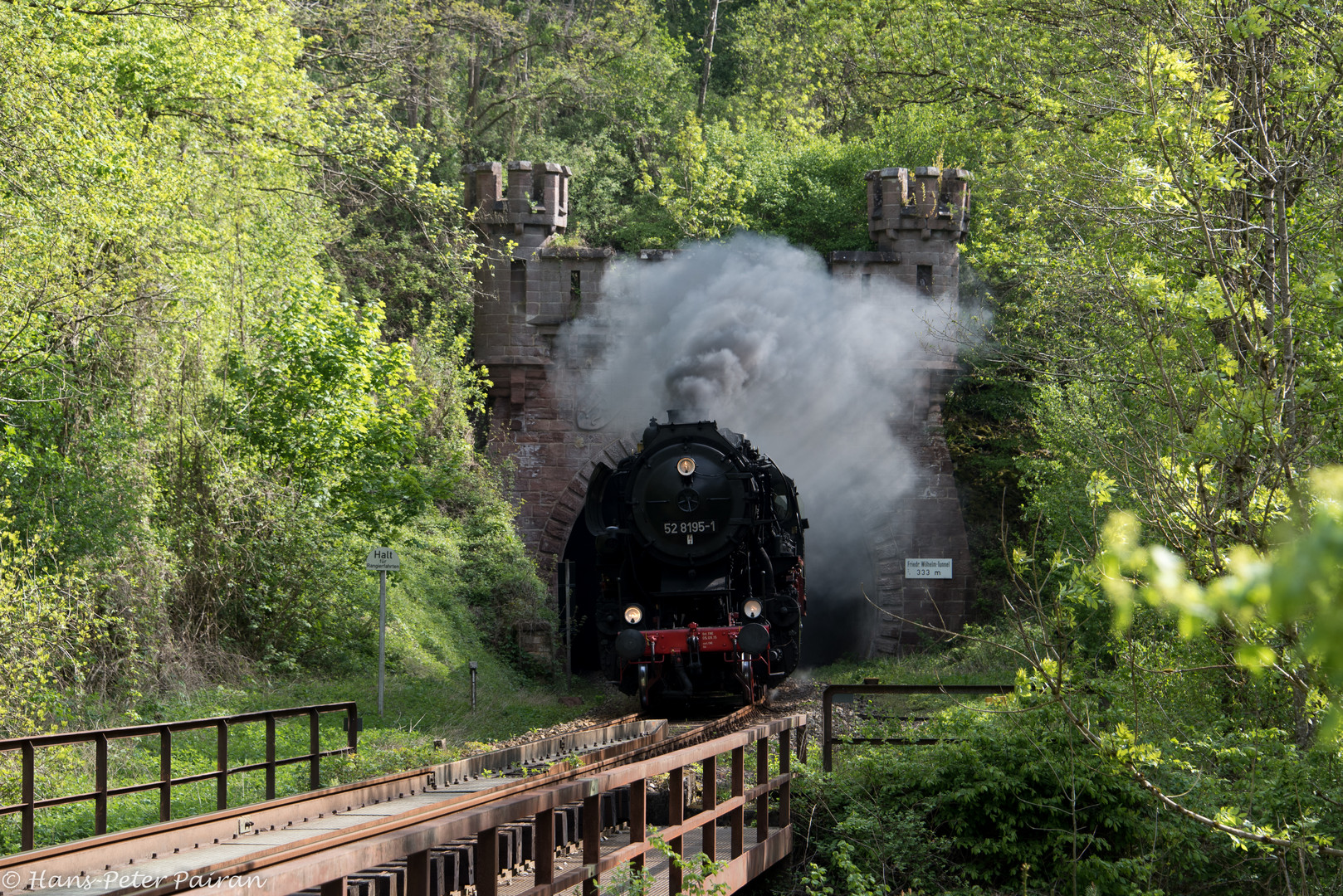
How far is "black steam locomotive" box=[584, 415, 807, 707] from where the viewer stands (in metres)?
14.3

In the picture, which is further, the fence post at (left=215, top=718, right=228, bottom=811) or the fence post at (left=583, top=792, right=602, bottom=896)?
the fence post at (left=215, top=718, right=228, bottom=811)

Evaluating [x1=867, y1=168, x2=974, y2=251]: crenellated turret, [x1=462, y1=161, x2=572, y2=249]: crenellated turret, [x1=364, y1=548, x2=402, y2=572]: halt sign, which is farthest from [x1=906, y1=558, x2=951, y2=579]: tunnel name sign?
[x1=364, y1=548, x2=402, y2=572]: halt sign

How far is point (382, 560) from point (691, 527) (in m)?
3.72

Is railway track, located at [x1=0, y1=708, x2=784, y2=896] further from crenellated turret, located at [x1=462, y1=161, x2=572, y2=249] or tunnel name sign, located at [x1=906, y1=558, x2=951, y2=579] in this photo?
crenellated turret, located at [x1=462, y1=161, x2=572, y2=249]

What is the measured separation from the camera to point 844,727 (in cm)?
1288

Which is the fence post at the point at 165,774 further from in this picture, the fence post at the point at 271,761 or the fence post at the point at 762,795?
the fence post at the point at 762,795

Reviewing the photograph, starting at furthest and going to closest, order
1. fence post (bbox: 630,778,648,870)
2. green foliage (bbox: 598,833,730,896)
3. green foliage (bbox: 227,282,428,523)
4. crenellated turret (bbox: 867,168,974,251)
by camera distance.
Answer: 1. crenellated turret (bbox: 867,168,974,251)
2. green foliage (bbox: 227,282,428,523)
3. fence post (bbox: 630,778,648,870)
4. green foliage (bbox: 598,833,730,896)

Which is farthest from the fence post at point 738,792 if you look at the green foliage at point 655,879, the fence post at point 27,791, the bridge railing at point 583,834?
the fence post at point 27,791

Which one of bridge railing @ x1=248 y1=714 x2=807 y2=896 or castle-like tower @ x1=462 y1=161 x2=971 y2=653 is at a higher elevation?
castle-like tower @ x1=462 y1=161 x2=971 y2=653

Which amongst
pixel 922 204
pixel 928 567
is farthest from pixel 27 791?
pixel 922 204

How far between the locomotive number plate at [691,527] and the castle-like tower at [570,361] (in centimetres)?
564

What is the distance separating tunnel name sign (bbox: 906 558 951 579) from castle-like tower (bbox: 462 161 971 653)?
15.5 inches

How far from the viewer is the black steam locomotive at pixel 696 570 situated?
14.3 m

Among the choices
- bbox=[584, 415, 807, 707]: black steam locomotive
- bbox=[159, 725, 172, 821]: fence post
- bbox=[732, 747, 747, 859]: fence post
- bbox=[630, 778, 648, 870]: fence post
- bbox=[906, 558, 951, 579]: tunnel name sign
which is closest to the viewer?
bbox=[630, 778, 648, 870]: fence post
